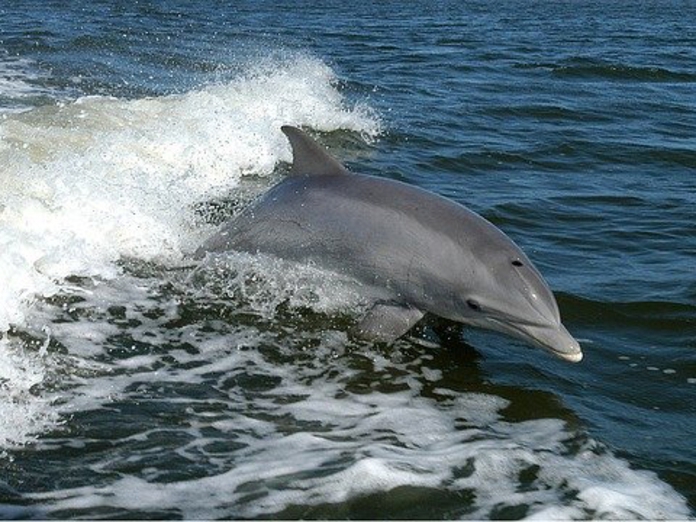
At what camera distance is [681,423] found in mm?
6539

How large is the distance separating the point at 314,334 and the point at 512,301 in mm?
1482

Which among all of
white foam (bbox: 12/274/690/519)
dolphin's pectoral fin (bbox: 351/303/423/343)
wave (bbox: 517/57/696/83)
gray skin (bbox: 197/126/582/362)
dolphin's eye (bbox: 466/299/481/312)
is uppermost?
wave (bbox: 517/57/696/83)

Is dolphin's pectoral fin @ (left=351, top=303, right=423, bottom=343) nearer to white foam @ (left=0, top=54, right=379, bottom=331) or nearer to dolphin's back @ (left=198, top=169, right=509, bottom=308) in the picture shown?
dolphin's back @ (left=198, top=169, right=509, bottom=308)

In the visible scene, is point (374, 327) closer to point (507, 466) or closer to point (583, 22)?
point (507, 466)

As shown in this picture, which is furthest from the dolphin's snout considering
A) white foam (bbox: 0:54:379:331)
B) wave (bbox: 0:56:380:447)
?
white foam (bbox: 0:54:379:331)

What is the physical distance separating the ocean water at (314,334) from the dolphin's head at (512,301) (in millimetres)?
319

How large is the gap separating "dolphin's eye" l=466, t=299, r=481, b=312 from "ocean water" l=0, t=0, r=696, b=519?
38cm

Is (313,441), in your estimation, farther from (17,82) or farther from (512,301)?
(17,82)

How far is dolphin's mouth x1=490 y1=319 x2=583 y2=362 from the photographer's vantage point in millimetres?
6836

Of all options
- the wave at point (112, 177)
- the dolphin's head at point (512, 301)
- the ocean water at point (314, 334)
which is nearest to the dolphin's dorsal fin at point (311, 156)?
the ocean water at point (314, 334)

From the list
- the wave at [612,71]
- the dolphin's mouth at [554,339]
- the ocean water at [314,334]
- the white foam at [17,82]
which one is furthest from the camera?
the wave at [612,71]

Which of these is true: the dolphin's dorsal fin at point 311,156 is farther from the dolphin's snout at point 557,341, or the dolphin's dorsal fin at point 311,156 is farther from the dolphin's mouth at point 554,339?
the dolphin's snout at point 557,341

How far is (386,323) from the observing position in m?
7.39

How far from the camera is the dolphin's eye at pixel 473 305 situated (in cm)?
728
